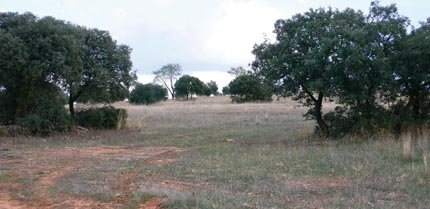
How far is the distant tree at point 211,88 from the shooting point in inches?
4469

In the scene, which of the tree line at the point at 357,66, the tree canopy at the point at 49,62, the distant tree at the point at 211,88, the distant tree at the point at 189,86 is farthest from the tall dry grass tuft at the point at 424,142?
the distant tree at the point at 211,88

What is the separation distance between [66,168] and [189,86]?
89246 mm

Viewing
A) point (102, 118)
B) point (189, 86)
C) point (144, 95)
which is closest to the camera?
point (102, 118)

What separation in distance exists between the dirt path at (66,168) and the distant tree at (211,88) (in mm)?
94751

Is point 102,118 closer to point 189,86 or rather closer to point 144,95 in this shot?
point 144,95

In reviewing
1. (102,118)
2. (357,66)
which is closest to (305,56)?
(357,66)

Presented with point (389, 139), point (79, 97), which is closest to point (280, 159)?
point (389, 139)

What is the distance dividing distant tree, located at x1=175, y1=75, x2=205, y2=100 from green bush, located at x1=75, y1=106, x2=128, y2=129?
7460 cm

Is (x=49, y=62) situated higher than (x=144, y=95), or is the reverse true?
(x=49, y=62)

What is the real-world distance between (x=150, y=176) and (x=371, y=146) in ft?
22.4

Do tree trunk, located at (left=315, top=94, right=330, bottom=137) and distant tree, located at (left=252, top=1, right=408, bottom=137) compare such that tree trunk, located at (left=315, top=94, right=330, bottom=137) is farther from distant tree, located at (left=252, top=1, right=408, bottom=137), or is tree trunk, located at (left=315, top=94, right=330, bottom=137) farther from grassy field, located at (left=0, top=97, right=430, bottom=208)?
grassy field, located at (left=0, top=97, right=430, bottom=208)

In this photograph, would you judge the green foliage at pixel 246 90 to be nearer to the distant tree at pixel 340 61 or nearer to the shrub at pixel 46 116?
the shrub at pixel 46 116

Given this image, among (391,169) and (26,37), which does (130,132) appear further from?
(391,169)

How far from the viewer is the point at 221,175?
11336 mm
